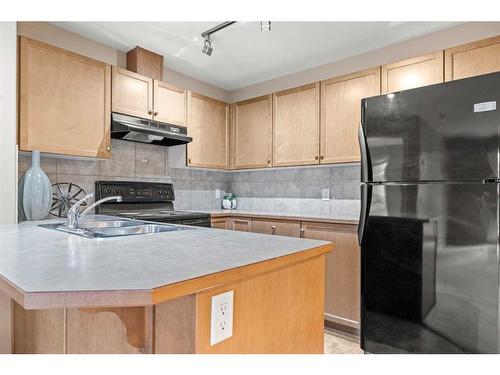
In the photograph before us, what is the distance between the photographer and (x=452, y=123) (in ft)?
5.78

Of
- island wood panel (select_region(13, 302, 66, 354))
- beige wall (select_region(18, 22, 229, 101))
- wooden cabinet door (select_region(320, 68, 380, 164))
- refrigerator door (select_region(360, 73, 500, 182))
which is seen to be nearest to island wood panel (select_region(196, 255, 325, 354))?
island wood panel (select_region(13, 302, 66, 354))

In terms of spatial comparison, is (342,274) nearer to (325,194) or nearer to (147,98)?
(325,194)

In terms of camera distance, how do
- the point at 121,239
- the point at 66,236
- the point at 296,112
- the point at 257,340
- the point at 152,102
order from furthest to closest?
the point at 296,112 → the point at 152,102 → the point at 66,236 → the point at 121,239 → the point at 257,340

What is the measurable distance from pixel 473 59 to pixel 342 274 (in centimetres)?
180

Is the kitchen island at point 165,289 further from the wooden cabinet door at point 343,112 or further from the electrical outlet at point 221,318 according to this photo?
the wooden cabinet door at point 343,112

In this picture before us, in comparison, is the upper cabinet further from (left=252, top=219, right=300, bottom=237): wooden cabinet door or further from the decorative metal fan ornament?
(left=252, top=219, right=300, bottom=237): wooden cabinet door

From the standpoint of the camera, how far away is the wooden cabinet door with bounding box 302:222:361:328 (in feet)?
8.03

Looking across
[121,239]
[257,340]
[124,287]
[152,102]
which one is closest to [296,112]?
[152,102]

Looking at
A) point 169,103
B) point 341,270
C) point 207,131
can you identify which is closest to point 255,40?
point 169,103

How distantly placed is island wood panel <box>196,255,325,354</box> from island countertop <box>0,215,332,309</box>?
0.05 metres

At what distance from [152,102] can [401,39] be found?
222cm

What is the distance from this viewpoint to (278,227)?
9.54 feet

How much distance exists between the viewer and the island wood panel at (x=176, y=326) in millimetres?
761
